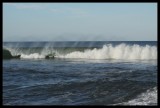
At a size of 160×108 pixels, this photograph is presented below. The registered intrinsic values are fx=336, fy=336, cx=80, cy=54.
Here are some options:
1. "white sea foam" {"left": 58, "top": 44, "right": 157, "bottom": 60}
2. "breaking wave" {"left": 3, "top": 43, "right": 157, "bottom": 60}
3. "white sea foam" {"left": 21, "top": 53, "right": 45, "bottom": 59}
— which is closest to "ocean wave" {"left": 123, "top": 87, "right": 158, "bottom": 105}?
"breaking wave" {"left": 3, "top": 43, "right": 157, "bottom": 60}

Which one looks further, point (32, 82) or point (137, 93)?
point (32, 82)

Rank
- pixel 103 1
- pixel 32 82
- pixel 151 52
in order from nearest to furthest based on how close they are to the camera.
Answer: pixel 103 1, pixel 32 82, pixel 151 52

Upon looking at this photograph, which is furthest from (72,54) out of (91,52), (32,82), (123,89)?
(123,89)

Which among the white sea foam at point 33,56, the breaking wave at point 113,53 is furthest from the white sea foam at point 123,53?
the white sea foam at point 33,56

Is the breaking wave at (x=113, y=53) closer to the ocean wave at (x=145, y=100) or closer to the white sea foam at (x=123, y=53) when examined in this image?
the white sea foam at (x=123, y=53)

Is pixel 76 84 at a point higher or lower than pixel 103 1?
lower

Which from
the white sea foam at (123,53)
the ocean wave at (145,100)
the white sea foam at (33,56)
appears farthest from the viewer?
the white sea foam at (33,56)

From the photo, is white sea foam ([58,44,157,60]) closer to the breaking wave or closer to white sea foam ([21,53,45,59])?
the breaking wave

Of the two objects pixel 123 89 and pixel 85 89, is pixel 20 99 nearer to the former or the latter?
pixel 85 89

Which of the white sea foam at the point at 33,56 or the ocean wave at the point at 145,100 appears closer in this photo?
the ocean wave at the point at 145,100

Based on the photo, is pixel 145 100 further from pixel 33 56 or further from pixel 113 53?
pixel 33 56

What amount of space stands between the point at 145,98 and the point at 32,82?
5.81 m

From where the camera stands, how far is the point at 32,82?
1371 cm

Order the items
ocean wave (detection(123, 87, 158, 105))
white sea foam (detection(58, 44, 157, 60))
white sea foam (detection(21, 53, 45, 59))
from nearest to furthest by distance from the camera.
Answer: ocean wave (detection(123, 87, 158, 105)) < white sea foam (detection(58, 44, 157, 60)) < white sea foam (detection(21, 53, 45, 59))
